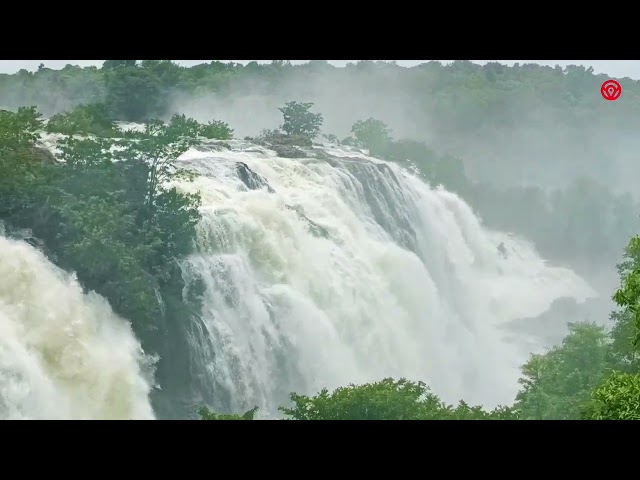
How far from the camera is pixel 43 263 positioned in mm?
8219

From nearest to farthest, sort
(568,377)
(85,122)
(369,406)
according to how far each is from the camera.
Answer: (369,406) < (568,377) < (85,122)

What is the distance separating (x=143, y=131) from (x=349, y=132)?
382 centimetres

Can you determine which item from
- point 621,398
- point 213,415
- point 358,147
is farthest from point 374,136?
point 621,398

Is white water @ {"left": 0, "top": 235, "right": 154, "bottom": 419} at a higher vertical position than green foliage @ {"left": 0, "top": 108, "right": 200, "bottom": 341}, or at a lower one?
lower

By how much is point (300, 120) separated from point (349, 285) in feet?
8.92

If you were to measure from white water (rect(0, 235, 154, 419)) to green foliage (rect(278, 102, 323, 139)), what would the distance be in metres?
4.88

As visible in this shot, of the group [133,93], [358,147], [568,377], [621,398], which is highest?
[358,147]

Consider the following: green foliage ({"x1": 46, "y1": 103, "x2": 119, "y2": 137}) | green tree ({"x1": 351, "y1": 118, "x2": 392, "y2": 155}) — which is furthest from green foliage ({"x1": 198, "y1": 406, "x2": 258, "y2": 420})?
green tree ({"x1": 351, "y1": 118, "x2": 392, "y2": 155})

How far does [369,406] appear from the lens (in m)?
→ 8.60

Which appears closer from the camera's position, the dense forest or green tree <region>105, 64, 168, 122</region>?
the dense forest

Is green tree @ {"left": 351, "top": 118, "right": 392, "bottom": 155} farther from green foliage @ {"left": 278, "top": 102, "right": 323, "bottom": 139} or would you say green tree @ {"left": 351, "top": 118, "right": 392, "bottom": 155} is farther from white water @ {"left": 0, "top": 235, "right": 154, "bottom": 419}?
white water @ {"left": 0, "top": 235, "right": 154, "bottom": 419}

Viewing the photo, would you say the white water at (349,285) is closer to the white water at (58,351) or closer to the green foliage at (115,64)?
the white water at (58,351)

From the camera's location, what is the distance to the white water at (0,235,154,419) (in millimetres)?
7336

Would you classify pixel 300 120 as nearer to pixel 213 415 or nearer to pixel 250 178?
pixel 250 178
